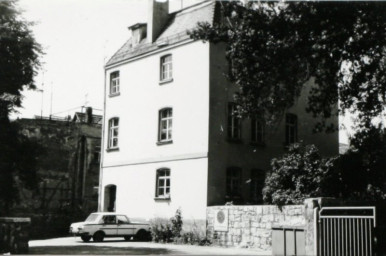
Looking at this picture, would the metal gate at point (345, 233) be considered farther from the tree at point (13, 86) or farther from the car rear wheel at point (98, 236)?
the car rear wheel at point (98, 236)

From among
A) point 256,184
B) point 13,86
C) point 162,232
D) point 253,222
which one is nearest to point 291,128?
point 256,184

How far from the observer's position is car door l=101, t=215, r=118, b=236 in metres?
24.9

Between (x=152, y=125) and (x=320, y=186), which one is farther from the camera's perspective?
(x=152, y=125)

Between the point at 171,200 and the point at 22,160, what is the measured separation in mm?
7585

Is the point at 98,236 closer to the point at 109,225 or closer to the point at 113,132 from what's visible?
the point at 109,225

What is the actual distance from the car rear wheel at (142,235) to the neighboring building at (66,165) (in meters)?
12.8

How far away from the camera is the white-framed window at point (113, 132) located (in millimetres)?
30297

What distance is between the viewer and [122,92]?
97.8ft

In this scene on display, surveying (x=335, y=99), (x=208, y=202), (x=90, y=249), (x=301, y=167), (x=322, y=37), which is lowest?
(x=90, y=249)

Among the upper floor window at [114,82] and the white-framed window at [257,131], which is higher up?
the upper floor window at [114,82]

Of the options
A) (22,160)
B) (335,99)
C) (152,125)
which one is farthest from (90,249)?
(335,99)

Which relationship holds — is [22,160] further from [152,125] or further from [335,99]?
[335,99]

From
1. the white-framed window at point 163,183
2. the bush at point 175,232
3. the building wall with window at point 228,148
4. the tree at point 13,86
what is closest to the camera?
the tree at point 13,86

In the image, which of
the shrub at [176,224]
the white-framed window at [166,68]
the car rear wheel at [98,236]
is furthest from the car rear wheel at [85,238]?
the white-framed window at [166,68]
